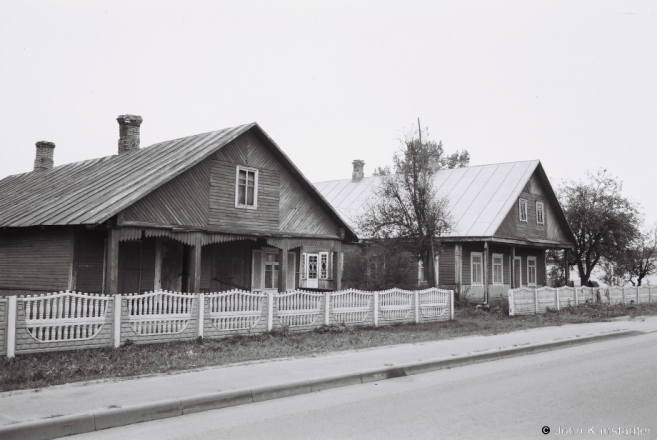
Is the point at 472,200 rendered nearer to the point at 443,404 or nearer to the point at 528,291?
the point at 528,291

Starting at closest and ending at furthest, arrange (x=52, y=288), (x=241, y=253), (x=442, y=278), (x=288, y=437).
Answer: (x=288, y=437), (x=52, y=288), (x=241, y=253), (x=442, y=278)

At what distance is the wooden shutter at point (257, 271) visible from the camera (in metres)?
22.6

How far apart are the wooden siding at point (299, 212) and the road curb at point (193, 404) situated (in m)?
10.2

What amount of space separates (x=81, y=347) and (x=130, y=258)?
286 inches

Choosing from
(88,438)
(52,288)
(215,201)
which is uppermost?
(215,201)

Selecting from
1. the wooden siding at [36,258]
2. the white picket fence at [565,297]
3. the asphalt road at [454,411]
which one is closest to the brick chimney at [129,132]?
the wooden siding at [36,258]

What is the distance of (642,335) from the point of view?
59.4 feet

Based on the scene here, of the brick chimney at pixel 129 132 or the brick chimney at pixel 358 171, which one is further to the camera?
the brick chimney at pixel 358 171

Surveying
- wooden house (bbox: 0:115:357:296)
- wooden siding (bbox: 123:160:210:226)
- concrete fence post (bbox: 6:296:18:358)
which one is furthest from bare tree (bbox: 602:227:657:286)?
concrete fence post (bbox: 6:296:18:358)

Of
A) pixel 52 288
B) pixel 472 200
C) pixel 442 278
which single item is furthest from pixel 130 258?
pixel 472 200

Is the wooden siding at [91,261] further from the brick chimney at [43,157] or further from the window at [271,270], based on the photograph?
the brick chimney at [43,157]

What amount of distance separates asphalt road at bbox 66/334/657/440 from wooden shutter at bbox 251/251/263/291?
12.6 meters

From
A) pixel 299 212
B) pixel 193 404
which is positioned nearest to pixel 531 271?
pixel 299 212

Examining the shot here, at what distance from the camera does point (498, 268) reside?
108ft
